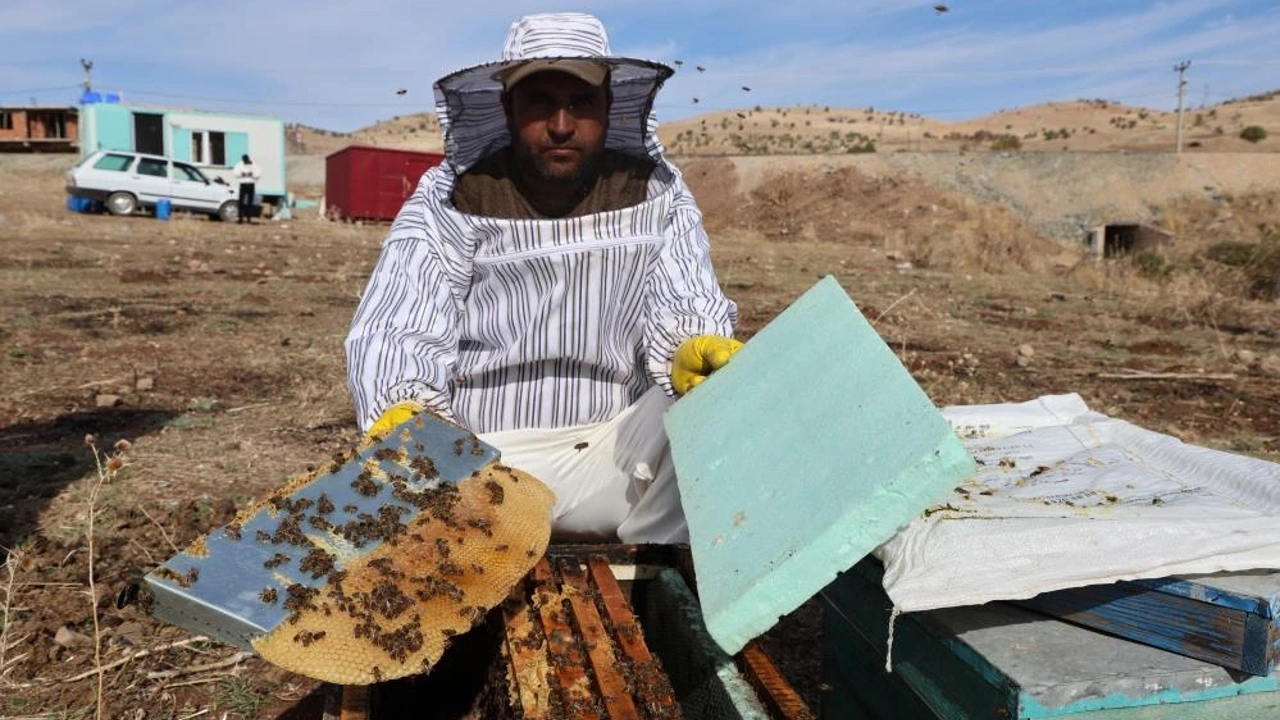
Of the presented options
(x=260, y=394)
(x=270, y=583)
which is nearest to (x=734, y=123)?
(x=260, y=394)

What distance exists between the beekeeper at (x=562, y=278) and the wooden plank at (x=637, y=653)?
440 millimetres

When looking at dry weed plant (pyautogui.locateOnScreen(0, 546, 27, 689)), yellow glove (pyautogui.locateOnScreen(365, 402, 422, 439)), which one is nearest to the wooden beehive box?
yellow glove (pyautogui.locateOnScreen(365, 402, 422, 439))

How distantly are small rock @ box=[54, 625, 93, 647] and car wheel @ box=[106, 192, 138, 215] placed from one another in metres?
19.3

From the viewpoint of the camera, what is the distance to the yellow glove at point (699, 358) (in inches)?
91.5

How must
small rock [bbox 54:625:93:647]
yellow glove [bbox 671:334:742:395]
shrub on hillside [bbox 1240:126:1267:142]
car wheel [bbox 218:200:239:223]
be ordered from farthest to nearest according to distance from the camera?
shrub on hillside [bbox 1240:126:1267:142] < car wheel [bbox 218:200:239:223] < small rock [bbox 54:625:93:647] < yellow glove [bbox 671:334:742:395]

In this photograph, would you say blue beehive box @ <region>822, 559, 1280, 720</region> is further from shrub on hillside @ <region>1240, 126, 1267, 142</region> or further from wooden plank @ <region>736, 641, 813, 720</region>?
shrub on hillside @ <region>1240, 126, 1267, 142</region>

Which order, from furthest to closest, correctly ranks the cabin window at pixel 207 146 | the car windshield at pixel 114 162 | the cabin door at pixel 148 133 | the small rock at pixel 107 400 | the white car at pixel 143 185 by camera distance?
the cabin door at pixel 148 133 < the cabin window at pixel 207 146 < the car windshield at pixel 114 162 < the white car at pixel 143 185 < the small rock at pixel 107 400

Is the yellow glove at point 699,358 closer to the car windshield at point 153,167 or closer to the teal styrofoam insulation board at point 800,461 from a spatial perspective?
the teal styrofoam insulation board at point 800,461

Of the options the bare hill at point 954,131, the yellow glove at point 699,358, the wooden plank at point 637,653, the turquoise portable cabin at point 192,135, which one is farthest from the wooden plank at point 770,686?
the bare hill at point 954,131

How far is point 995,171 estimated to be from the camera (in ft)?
91.1

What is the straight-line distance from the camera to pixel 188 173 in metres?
20.4

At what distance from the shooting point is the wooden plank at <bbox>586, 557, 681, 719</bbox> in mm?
1633

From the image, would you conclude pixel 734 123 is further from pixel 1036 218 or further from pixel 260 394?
pixel 260 394

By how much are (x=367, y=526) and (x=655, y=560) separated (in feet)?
2.61
